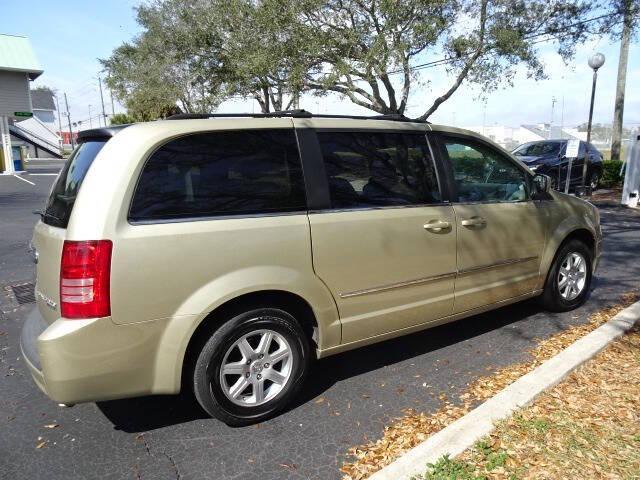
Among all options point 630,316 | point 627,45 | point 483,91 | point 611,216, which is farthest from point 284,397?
point 627,45

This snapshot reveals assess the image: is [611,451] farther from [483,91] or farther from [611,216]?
[483,91]

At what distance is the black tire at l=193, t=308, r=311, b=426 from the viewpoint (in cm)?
280

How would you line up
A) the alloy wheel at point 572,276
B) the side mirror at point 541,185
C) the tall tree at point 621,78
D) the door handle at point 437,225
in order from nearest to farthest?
the door handle at point 437,225 → the side mirror at point 541,185 → the alloy wheel at point 572,276 → the tall tree at point 621,78

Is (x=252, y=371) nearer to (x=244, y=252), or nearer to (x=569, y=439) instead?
(x=244, y=252)

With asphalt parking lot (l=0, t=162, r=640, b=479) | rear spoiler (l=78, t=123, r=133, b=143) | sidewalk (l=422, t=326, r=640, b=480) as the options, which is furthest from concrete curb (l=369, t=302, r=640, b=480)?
rear spoiler (l=78, t=123, r=133, b=143)

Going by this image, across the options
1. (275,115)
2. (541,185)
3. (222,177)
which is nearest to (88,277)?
(222,177)

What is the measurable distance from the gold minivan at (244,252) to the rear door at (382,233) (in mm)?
10

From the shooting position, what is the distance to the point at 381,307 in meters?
3.41

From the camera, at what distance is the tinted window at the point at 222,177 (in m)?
2.66

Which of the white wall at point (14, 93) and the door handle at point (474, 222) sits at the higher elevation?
the white wall at point (14, 93)

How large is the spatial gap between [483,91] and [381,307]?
38.4ft

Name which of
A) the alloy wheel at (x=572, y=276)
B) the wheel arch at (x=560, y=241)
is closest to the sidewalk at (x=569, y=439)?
the wheel arch at (x=560, y=241)

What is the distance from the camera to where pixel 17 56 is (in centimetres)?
2656

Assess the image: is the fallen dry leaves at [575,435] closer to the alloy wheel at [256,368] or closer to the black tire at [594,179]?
the alloy wheel at [256,368]
